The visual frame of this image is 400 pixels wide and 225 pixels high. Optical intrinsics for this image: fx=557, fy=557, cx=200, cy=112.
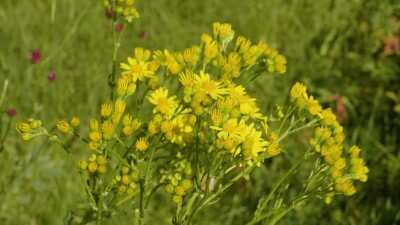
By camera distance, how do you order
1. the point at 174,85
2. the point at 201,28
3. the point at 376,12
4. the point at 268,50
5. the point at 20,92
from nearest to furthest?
the point at 268,50 < the point at 20,92 < the point at 174,85 < the point at 376,12 < the point at 201,28

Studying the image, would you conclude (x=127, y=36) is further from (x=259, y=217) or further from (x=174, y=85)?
(x=259, y=217)

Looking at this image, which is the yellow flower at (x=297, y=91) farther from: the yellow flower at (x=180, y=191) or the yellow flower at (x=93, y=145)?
the yellow flower at (x=93, y=145)

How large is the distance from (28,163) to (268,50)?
1.82 m

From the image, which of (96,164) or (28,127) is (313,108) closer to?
(96,164)

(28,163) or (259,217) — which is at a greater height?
(28,163)

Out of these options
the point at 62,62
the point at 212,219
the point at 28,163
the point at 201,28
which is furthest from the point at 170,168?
the point at 201,28

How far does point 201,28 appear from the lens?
442 cm

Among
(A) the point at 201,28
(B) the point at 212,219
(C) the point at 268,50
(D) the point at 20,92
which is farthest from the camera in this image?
(A) the point at 201,28

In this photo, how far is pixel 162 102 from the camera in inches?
74.0

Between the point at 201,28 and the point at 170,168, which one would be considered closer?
the point at 170,168

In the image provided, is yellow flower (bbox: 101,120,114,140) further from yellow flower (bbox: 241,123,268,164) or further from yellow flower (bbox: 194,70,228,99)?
yellow flower (bbox: 241,123,268,164)

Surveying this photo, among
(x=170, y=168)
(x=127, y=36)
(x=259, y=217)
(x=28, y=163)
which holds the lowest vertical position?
(x=259, y=217)

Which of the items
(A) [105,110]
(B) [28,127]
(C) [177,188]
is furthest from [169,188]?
(B) [28,127]

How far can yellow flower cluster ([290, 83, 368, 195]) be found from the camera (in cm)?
171
